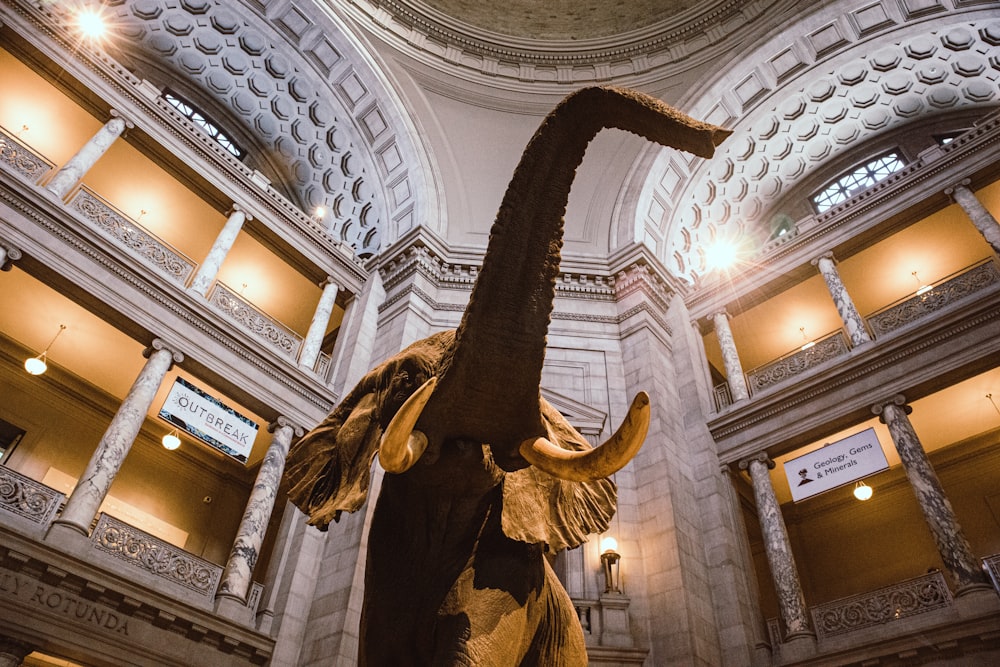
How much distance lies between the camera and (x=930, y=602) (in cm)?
897

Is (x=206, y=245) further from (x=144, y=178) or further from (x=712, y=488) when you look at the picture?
(x=712, y=488)

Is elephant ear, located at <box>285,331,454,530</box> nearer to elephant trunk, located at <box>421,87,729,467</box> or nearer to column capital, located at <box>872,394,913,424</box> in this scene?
elephant trunk, located at <box>421,87,729,467</box>

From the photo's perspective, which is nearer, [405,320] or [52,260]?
[52,260]

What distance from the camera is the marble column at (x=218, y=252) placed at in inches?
462

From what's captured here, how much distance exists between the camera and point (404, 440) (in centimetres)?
191

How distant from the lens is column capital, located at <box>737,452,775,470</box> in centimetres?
1188

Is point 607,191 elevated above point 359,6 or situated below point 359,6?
below

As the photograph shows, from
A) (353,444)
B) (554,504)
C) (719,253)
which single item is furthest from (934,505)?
(353,444)

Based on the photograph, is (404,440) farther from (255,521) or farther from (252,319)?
(252,319)

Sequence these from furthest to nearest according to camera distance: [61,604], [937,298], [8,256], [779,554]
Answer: [937,298] < [779,554] < [8,256] < [61,604]

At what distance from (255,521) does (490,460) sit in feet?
30.1

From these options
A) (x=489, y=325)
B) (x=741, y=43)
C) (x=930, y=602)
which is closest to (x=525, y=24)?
(x=741, y=43)

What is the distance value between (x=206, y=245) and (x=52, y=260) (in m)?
5.41

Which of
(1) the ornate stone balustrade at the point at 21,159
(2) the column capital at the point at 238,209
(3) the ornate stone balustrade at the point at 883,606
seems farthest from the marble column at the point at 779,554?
(1) the ornate stone balustrade at the point at 21,159
